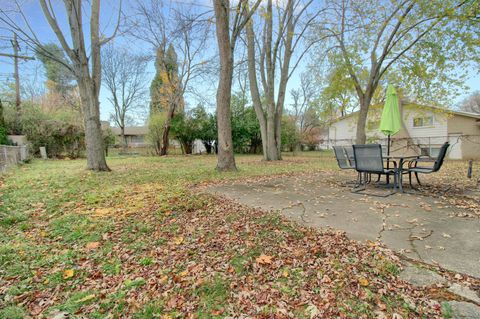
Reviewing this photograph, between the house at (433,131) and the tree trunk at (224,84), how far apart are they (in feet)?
37.3

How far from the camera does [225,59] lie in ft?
24.8

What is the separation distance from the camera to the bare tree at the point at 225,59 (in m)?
7.30

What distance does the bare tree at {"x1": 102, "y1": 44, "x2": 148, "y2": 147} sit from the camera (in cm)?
2123

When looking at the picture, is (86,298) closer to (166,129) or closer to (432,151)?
(432,151)

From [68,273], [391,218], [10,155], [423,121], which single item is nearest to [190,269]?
[68,273]

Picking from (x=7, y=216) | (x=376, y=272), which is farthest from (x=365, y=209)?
(x=7, y=216)

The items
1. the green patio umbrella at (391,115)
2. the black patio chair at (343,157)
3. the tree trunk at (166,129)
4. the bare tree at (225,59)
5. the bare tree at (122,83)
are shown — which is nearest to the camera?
the black patio chair at (343,157)

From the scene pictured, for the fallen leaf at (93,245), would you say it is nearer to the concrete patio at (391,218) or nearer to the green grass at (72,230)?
the green grass at (72,230)

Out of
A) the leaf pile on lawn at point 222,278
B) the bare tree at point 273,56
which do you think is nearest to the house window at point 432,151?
the bare tree at point 273,56

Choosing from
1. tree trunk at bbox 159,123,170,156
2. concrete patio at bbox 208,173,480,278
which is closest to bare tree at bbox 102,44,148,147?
tree trunk at bbox 159,123,170,156

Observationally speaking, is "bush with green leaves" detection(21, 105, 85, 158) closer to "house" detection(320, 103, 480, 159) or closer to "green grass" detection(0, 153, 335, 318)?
"green grass" detection(0, 153, 335, 318)

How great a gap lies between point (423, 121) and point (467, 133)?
2638 mm

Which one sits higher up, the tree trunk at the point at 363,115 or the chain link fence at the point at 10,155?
the tree trunk at the point at 363,115

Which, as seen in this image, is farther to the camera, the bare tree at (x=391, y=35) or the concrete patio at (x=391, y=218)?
the bare tree at (x=391, y=35)
